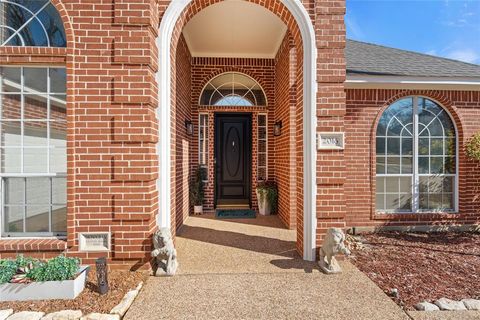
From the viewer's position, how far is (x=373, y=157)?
5.33 m

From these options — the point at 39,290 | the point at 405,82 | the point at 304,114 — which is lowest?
the point at 39,290

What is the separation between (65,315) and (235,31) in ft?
17.4

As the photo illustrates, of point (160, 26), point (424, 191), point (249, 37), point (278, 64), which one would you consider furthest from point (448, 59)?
point (160, 26)

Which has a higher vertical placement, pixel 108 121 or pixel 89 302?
pixel 108 121

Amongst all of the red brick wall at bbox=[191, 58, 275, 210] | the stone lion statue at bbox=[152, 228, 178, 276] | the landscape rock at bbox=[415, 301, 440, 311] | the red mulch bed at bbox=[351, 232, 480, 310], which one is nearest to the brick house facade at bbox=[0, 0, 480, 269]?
the stone lion statue at bbox=[152, 228, 178, 276]

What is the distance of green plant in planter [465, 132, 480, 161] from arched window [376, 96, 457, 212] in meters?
0.30

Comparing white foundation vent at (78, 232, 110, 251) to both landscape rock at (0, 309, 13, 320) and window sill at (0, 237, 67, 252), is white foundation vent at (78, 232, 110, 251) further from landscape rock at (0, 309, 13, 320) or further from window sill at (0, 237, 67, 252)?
landscape rock at (0, 309, 13, 320)

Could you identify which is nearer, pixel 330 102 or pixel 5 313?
pixel 5 313

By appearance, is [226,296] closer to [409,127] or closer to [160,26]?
[160,26]

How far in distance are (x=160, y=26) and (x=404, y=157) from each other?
5.28 metres

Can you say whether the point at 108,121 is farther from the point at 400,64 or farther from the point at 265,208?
the point at 400,64

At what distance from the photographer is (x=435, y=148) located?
551 cm

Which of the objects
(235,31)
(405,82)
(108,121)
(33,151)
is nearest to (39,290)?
(33,151)

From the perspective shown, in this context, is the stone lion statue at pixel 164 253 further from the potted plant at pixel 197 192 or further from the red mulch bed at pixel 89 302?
the potted plant at pixel 197 192
